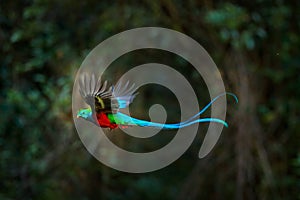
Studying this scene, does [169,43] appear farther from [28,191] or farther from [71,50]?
[28,191]

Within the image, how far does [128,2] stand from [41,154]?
1599 millimetres

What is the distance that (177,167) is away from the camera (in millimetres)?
6453

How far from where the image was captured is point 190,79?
5.74 m

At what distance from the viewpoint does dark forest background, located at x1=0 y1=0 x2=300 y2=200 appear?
185 inches

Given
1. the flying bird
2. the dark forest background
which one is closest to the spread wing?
the flying bird

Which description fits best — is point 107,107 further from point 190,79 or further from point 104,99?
point 190,79

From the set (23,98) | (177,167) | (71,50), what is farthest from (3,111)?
(177,167)

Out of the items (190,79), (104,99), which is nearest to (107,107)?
(104,99)

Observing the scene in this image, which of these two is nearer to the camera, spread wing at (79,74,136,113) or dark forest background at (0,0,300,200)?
spread wing at (79,74,136,113)

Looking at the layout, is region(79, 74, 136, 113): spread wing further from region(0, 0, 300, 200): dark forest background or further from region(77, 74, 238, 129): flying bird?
region(0, 0, 300, 200): dark forest background

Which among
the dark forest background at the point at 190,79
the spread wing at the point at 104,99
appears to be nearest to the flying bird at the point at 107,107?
the spread wing at the point at 104,99

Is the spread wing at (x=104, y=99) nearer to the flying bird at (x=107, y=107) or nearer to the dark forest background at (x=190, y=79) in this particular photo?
the flying bird at (x=107, y=107)

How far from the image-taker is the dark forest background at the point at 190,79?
4.71 meters

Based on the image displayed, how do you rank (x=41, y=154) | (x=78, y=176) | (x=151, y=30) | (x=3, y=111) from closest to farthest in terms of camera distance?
(x=3, y=111)
(x=41, y=154)
(x=151, y=30)
(x=78, y=176)
